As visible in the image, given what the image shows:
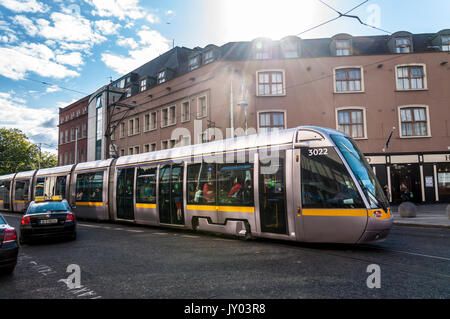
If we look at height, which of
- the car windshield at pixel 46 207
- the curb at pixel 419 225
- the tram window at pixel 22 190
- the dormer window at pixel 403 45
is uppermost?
the dormer window at pixel 403 45

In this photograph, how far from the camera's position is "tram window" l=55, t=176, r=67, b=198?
17969mm

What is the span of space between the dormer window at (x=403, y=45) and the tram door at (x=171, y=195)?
71.5ft

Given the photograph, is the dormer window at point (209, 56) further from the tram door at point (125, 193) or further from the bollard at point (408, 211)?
the bollard at point (408, 211)

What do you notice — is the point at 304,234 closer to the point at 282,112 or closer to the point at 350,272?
the point at 350,272

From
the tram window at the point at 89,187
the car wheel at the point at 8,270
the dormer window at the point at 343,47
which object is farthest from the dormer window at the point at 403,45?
the car wheel at the point at 8,270

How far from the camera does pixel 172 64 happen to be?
113ft

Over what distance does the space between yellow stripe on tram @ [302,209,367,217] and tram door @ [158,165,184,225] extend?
4942mm

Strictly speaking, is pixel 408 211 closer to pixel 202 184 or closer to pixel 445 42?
pixel 202 184

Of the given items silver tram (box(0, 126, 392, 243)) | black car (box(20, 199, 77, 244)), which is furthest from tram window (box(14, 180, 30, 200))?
black car (box(20, 199, 77, 244))

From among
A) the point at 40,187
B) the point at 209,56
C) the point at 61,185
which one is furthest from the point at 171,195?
the point at 209,56

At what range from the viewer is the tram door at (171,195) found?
11016mm

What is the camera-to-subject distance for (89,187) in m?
16.1

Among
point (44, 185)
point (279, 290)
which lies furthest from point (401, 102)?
point (44, 185)

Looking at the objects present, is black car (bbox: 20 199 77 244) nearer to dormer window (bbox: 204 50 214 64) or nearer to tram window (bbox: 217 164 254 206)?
tram window (bbox: 217 164 254 206)
